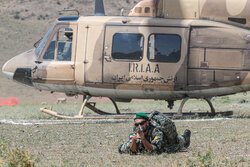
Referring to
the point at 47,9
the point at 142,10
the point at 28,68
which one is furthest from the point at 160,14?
the point at 47,9

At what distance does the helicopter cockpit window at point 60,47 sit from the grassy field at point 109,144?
2.19 m

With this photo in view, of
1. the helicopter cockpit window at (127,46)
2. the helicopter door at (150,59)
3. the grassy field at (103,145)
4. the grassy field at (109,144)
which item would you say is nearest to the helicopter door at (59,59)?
the helicopter door at (150,59)

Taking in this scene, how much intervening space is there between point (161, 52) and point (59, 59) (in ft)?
10.3

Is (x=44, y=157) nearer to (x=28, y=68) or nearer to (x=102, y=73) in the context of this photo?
(x=102, y=73)

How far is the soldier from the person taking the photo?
25.0 feet

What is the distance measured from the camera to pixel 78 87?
14547 millimetres

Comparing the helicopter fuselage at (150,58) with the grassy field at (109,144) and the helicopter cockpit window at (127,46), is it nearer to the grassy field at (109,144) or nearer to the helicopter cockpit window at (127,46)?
the helicopter cockpit window at (127,46)

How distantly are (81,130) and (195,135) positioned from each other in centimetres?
297

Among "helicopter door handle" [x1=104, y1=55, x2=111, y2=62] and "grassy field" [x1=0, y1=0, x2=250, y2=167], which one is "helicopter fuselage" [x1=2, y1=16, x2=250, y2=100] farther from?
"grassy field" [x1=0, y1=0, x2=250, y2=167]

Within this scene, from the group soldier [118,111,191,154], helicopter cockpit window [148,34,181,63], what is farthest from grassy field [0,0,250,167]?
helicopter cockpit window [148,34,181,63]

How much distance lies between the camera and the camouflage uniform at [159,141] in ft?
25.8

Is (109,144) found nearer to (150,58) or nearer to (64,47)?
(150,58)

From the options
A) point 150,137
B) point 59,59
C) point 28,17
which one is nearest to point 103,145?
point 150,137

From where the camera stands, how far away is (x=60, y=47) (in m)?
14.7
